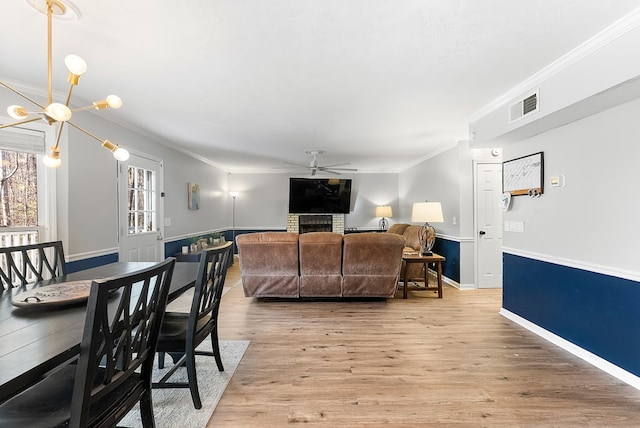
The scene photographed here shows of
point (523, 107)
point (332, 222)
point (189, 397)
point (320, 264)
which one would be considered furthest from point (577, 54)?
point (332, 222)

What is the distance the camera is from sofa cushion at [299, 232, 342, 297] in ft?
12.3

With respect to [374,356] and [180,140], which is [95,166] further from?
[374,356]

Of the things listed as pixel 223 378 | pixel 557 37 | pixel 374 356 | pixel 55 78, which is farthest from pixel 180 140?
pixel 557 37

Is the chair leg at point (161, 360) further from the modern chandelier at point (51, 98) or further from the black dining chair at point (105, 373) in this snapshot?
the modern chandelier at point (51, 98)

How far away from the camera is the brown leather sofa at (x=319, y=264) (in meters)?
3.76

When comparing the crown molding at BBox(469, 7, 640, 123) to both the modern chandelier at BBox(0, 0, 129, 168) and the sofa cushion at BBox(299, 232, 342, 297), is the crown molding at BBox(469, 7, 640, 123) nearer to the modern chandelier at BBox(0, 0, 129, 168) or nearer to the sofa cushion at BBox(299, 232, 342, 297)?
the sofa cushion at BBox(299, 232, 342, 297)

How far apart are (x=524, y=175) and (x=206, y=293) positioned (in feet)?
11.5

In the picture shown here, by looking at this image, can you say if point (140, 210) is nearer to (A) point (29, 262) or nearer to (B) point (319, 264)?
(A) point (29, 262)

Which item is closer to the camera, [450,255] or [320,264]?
[320,264]

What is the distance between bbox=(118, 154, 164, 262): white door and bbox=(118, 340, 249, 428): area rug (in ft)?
6.82

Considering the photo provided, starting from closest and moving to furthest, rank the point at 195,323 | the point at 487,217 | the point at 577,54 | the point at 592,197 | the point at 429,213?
the point at 195,323
the point at 577,54
the point at 592,197
the point at 429,213
the point at 487,217

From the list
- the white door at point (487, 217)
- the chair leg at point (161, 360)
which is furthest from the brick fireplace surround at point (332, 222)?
the chair leg at point (161, 360)

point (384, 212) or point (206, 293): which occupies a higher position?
point (384, 212)

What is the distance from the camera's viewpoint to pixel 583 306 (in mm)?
2477
